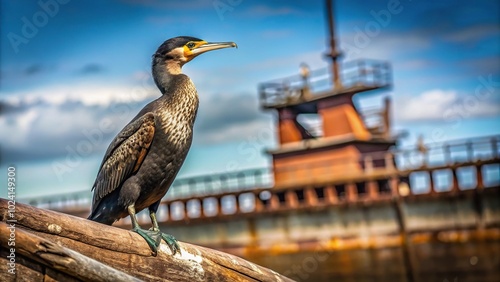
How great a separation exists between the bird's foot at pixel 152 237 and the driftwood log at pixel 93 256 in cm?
3

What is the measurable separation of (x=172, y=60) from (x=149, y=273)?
184 cm

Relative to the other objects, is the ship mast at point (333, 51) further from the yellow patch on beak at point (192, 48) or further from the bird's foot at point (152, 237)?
the bird's foot at point (152, 237)

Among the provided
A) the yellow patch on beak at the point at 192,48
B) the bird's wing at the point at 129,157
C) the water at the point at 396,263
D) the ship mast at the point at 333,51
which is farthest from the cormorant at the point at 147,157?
the ship mast at the point at 333,51

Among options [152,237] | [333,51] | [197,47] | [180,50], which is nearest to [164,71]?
[180,50]

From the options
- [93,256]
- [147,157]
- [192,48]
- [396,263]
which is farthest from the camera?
[396,263]

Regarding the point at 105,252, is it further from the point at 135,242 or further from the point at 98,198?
the point at 98,198

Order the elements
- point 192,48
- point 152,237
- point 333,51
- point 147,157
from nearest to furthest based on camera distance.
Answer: point 152,237
point 147,157
point 192,48
point 333,51

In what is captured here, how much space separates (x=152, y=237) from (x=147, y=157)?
899mm

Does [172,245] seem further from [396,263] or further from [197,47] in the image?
[396,263]

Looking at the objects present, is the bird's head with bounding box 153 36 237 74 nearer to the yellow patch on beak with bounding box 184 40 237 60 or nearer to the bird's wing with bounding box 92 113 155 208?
the yellow patch on beak with bounding box 184 40 237 60

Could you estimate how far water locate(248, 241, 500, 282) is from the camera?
22828 mm

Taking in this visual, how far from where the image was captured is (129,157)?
225 inches

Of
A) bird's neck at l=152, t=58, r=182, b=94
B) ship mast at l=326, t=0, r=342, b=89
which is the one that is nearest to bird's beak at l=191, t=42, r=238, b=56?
bird's neck at l=152, t=58, r=182, b=94

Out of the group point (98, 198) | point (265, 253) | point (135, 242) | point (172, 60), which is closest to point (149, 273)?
point (135, 242)
